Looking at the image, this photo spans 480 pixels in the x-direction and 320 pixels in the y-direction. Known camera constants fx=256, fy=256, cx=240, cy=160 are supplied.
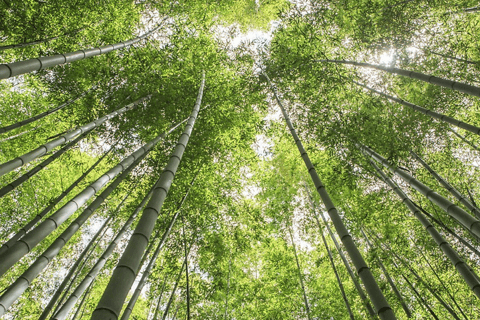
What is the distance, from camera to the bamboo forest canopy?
3.77 meters

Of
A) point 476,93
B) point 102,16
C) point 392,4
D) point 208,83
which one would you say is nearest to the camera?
point 476,93

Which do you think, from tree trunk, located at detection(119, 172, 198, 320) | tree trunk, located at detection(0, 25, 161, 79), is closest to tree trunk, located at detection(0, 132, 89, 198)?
tree trunk, located at detection(0, 25, 161, 79)

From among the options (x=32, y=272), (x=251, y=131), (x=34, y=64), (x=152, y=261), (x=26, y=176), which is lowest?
(x=32, y=272)

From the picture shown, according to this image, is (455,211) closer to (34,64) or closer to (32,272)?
(32,272)

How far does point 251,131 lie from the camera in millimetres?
5512

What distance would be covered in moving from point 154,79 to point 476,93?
4306 millimetres

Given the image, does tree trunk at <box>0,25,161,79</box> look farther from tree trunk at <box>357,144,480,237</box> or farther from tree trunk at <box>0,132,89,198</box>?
tree trunk at <box>357,144,480,237</box>

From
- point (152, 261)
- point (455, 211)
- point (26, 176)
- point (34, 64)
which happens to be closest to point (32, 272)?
point (152, 261)

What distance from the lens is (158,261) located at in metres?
6.35

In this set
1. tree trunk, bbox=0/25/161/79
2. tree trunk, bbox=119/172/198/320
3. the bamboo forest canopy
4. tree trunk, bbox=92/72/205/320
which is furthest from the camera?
the bamboo forest canopy

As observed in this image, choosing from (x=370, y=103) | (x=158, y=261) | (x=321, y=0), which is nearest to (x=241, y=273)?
(x=158, y=261)

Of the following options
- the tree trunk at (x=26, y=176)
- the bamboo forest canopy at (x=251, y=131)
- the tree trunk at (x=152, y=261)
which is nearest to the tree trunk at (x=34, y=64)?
the bamboo forest canopy at (x=251, y=131)

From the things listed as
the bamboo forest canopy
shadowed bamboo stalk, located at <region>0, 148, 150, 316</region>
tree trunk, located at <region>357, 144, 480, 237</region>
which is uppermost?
the bamboo forest canopy

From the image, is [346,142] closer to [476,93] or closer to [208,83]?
[476,93]
